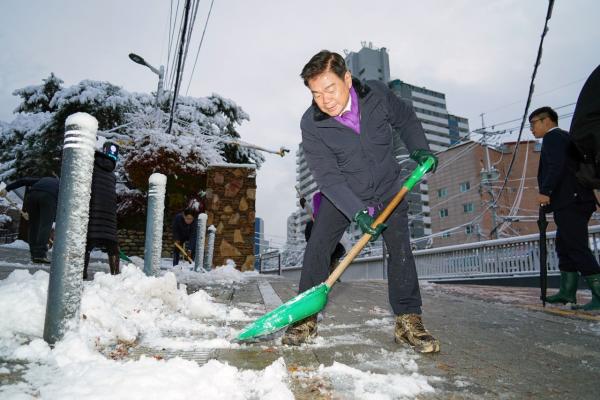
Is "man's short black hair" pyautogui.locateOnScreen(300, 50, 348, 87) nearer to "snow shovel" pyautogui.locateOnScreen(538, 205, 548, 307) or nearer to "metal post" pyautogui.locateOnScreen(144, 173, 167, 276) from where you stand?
"metal post" pyautogui.locateOnScreen(144, 173, 167, 276)

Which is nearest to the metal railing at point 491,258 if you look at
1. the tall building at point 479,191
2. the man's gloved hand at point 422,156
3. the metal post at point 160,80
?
the man's gloved hand at point 422,156

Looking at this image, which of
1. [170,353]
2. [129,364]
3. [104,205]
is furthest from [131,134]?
[129,364]

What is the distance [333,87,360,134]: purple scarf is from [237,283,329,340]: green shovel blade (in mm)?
1060

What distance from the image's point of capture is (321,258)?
2.27 m

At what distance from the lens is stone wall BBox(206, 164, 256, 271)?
9.54 m

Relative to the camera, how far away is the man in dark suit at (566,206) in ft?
11.2

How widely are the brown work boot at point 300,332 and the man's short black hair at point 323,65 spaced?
1471 millimetres

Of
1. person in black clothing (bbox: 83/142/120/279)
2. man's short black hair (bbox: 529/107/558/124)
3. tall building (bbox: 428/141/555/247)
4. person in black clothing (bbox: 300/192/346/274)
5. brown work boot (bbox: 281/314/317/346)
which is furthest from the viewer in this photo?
tall building (bbox: 428/141/555/247)

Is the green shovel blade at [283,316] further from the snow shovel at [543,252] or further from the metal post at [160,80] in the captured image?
the metal post at [160,80]

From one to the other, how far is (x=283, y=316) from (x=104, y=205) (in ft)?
11.3

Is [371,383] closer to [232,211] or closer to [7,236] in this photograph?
[232,211]

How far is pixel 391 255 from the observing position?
2268 mm

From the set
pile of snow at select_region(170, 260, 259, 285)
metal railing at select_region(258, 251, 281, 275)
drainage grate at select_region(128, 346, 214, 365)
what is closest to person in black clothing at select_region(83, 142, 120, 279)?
pile of snow at select_region(170, 260, 259, 285)

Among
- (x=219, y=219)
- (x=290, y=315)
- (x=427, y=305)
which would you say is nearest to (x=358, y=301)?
(x=427, y=305)
